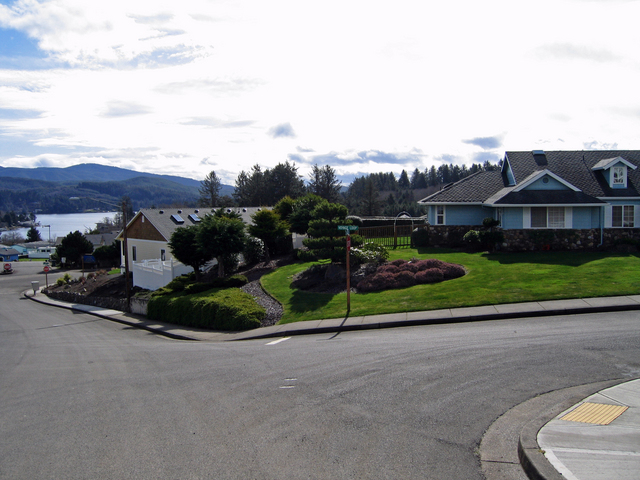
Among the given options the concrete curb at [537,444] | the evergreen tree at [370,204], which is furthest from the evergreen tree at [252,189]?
the concrete curb at [537,444]

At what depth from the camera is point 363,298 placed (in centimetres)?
1922

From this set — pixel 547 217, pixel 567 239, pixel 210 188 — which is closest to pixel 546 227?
pixel 547 217

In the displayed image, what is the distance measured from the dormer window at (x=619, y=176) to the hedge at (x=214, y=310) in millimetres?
22891

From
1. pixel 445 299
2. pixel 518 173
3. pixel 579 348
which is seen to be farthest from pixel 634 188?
pixel 579 348

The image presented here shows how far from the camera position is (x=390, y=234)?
3297 cm

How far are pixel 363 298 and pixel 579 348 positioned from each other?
9634 mm

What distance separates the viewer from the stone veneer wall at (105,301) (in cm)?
2908

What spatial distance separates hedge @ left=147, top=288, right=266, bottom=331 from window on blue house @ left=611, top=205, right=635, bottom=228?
2144 cm

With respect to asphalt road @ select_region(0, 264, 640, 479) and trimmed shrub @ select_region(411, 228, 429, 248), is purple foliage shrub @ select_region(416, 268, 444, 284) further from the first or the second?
trimmed shrub @ select_region(411, 228, 429, 248)

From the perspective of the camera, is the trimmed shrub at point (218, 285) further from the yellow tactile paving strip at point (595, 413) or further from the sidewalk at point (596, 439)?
the yellow tactile paving strip at point (595, 413)

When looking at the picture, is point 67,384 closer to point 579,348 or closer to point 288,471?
point 288,471

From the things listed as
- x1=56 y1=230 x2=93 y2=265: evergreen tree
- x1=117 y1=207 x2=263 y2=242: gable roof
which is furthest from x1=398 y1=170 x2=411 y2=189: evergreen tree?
x1=117 y1=207 x2=263 y2=242: gable roof

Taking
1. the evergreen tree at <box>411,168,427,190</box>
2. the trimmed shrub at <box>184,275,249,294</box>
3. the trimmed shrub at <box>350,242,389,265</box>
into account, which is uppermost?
the evergreen tree at <box>411,168,427,190</box>

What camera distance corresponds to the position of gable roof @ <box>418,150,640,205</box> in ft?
89.5
